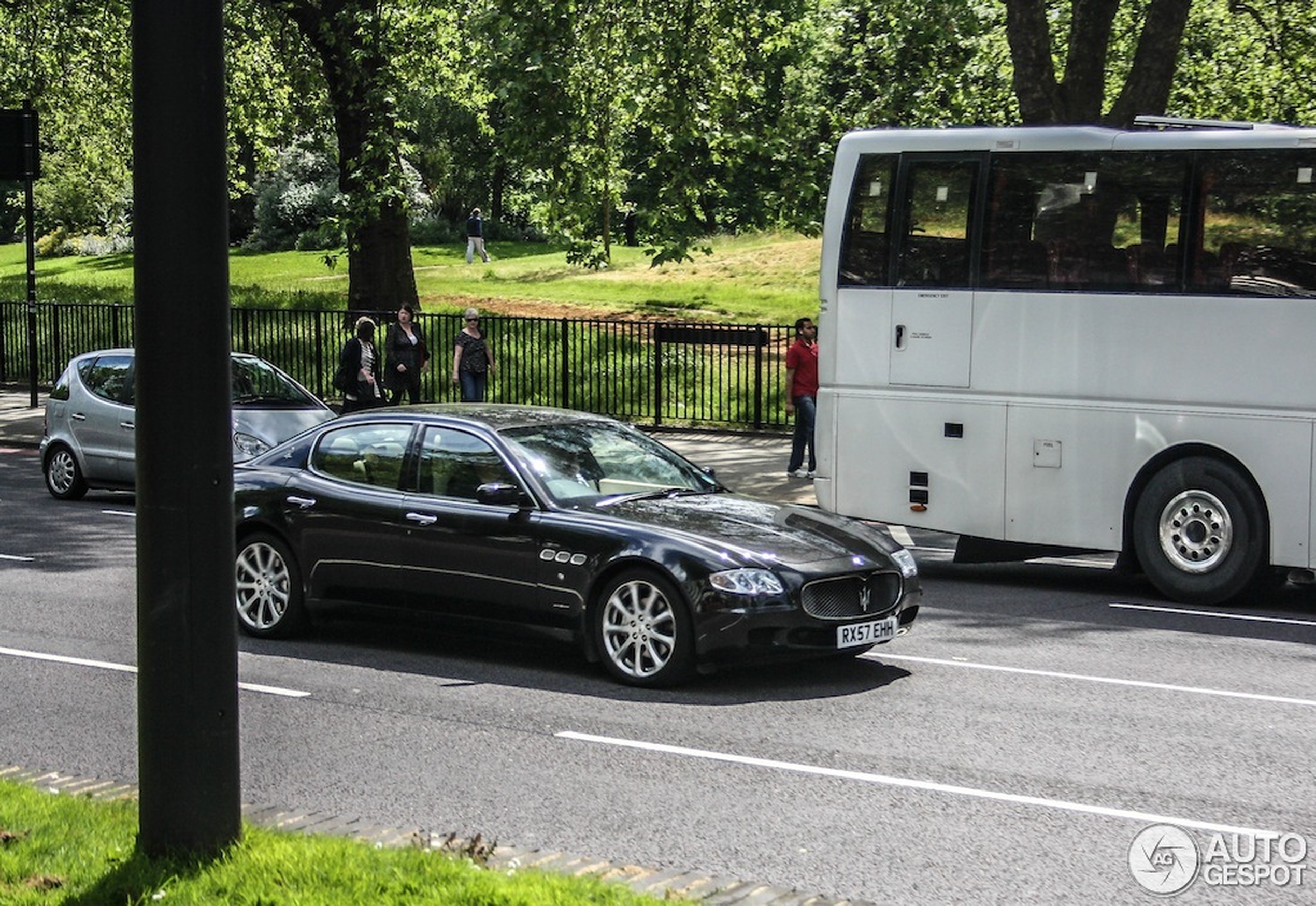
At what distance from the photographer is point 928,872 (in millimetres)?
6391

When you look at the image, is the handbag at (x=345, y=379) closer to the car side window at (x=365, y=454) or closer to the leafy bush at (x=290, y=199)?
the car side window at (x=365, y=454)

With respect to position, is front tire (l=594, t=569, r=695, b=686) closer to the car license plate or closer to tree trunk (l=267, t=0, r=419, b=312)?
the car license plate

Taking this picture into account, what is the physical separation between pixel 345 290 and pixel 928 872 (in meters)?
37.1

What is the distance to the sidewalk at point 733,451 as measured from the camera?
19688 millimetres

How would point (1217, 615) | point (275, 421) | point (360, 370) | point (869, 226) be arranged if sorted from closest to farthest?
point (1217, 615) → point (869, 226) → point (275, 421) → point (360, 370)

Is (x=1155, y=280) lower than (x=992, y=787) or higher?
higher

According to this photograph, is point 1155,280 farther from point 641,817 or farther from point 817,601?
point 641,817

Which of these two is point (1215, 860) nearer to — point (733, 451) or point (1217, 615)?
point (1217, 615)

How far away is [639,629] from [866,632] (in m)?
1.22

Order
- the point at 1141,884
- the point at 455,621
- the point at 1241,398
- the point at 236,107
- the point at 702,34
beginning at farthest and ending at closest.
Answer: the point at 236,107, the point at 702,34, the point at 1241,398, the point at 455,621, the point at 1141,884

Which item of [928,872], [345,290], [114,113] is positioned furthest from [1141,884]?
[345,290]

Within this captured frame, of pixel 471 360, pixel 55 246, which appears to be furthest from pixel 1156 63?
pixel 55 246

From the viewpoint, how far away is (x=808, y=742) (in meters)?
8.52

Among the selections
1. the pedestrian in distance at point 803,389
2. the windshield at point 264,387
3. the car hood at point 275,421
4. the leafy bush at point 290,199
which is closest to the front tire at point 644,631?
the car hood at point 275,421
